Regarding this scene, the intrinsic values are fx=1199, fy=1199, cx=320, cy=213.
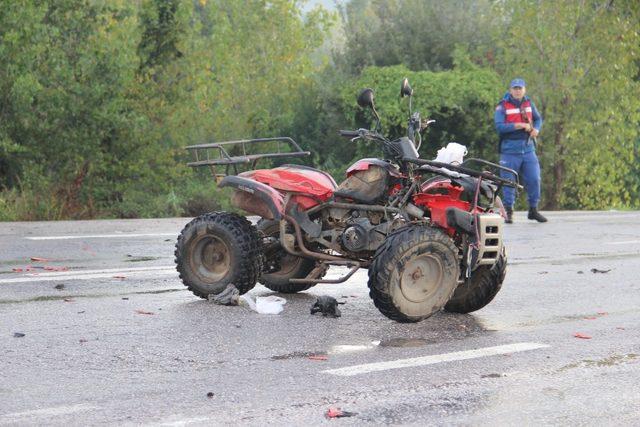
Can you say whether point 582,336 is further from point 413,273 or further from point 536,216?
point 536,216

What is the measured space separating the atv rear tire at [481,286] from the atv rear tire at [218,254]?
1.38 metres

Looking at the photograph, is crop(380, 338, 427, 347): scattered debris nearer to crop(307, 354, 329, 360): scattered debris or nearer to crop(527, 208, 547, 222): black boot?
crop(307, 354, 329, 360): scattered debris

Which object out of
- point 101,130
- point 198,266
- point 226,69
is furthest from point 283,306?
point 226,69

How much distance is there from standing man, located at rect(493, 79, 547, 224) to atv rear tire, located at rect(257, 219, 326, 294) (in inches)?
314

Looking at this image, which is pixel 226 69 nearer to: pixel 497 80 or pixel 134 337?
pixel 497 80

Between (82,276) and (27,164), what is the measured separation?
693cm

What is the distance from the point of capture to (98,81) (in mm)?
16188

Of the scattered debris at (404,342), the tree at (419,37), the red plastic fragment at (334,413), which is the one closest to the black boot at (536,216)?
the tree at (419,37)

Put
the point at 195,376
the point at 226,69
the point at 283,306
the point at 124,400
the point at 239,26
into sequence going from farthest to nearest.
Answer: the point at 239,26 < the point at 226,69 < the point at 283,306 < the point at 195,376 < the point at 124,400

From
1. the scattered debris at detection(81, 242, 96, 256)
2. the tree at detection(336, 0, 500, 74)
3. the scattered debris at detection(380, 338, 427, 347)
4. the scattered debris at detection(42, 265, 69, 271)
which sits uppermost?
the tree at detection(336, 0, 500, 74)

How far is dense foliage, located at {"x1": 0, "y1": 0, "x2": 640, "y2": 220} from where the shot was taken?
634 inches

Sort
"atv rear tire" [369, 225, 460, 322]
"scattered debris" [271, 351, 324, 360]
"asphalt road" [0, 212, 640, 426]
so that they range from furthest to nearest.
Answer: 1. "atv rear tire" [369, 225, 460, 322]
2. "scattered debris" [271, 351, 324, 360]
3. "asphalt road" [0, 212, 640, 426]

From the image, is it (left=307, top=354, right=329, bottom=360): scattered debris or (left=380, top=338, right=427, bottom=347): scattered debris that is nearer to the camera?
(left=307, top=354, right=329, bottom=360): scattered debris

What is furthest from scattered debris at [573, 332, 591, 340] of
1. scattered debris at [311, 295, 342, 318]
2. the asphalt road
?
scattered debris at [311, 295, 342, 318]
